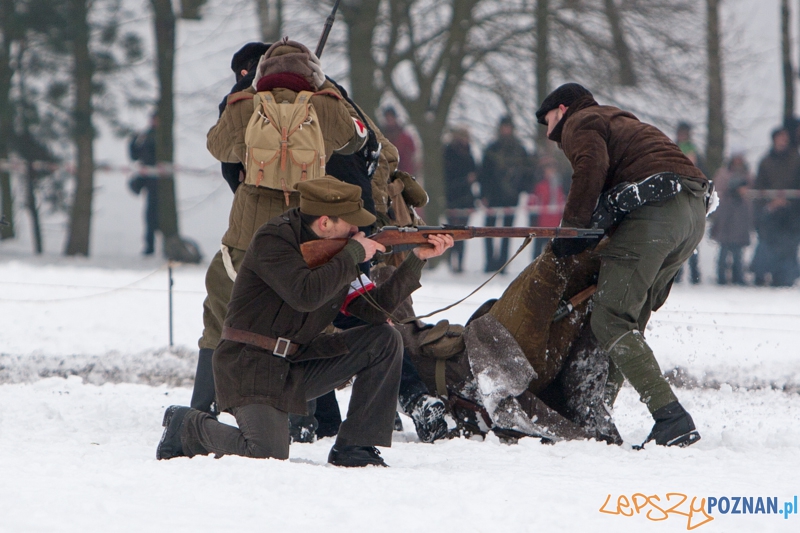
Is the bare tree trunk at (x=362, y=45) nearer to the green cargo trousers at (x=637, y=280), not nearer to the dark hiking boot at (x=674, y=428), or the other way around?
the green cargo trousers at (x=637, y=280)

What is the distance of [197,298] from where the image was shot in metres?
9.35

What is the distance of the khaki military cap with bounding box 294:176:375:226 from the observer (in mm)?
3914

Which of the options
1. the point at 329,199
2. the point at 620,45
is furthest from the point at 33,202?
the point at 329,199

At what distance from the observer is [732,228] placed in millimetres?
11562

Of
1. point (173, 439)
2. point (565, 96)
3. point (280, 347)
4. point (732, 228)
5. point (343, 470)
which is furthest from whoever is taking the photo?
point (732, 228)

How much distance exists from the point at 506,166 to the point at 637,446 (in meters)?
9.09

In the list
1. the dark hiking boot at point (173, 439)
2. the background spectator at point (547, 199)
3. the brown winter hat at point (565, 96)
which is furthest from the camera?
the background spectator at point (547, 199)

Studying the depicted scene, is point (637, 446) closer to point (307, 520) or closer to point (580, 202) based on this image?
point (580, 202)

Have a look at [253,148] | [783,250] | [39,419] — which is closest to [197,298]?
[39,419]

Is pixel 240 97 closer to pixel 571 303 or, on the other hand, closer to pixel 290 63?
pixel 290 63

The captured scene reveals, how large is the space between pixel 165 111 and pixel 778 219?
28.5 feet

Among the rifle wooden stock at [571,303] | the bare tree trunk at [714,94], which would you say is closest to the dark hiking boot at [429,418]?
the rifle wooden stock at [571,303]

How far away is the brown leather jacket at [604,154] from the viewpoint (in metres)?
4.55

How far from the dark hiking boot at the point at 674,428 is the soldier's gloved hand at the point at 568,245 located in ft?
2.56
